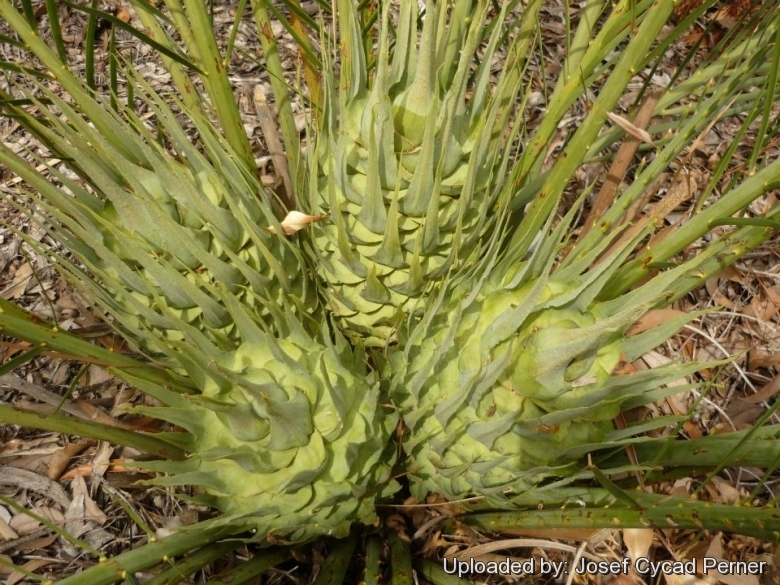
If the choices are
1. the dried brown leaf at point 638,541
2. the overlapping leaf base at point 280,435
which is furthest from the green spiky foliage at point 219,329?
the dried brown leaf at point 638,541

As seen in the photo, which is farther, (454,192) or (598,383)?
(454,192)

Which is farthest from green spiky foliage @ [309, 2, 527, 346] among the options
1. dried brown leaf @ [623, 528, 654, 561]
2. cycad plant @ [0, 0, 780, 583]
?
dried brown leaf @ [623, 528, 654, 561]

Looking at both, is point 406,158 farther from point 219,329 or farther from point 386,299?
point 219,329

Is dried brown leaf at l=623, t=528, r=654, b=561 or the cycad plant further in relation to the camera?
dried brown leaf at l=623, t=528, r=654, b=561

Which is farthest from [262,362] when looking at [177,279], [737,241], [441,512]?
Result: [737,241]

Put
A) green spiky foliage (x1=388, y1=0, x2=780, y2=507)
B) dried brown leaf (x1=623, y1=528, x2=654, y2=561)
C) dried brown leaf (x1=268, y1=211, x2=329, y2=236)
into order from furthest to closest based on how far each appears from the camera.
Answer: dried brown leaf (x1=623, y1=528, x2=654, y2=561) → dried brown leaf (x1=268, y1=211, x2=329, y2=236) → green spiky foliage (x1=388, y1=0, x2=780, y2=507)

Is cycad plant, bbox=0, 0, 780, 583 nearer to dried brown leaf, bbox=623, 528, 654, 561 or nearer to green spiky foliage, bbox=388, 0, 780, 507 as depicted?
green spiky foliage, bbox=388, 0, 780, 507

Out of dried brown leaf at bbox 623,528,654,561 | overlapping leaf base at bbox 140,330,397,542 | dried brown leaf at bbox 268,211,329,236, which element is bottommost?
dried brown leaf at bbox 623,528,654,561

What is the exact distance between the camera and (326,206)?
761 mm

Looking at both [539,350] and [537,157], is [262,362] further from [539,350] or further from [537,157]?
[537,157]

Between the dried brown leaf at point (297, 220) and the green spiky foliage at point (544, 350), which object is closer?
the green spiky foliage at point (544, 350)

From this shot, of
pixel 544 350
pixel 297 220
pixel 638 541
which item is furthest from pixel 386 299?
pixel 638 541

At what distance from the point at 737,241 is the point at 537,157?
29cm

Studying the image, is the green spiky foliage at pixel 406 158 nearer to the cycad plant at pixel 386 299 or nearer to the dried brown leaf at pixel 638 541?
the cycad plant at pixel 386 299
